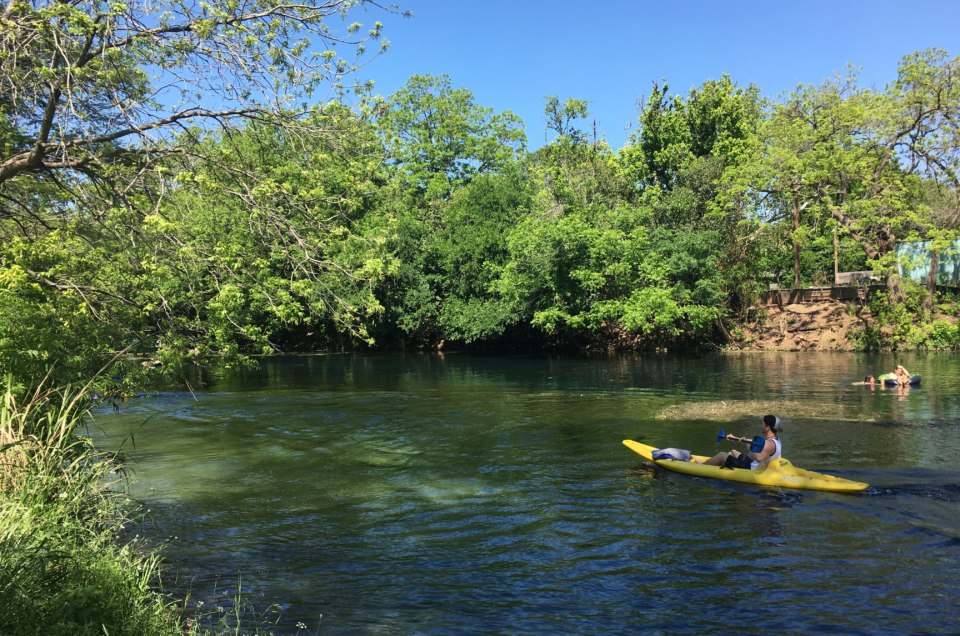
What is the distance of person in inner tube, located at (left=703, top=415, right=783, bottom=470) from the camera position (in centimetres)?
1085

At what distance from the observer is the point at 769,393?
1984cm

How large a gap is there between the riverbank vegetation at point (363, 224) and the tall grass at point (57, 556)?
3cm

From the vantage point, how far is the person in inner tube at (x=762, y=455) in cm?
1085

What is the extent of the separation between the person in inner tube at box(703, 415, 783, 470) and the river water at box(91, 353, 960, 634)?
44cm

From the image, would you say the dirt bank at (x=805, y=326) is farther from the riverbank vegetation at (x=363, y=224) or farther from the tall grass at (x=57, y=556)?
the tall grass at (x=57, y=556)

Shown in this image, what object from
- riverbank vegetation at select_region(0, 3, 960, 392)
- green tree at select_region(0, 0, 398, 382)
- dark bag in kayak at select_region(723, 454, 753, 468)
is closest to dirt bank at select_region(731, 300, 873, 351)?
riverbank vegetation at select_region(0, 3, 960, 392)

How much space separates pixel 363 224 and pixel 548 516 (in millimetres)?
28523

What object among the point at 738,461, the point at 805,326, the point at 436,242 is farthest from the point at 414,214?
the point at 738,461

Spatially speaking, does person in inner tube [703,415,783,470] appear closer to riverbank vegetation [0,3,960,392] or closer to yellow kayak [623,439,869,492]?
yellow kayak [623,439,869,492]

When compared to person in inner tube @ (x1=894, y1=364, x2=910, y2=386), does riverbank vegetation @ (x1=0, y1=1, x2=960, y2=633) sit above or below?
above

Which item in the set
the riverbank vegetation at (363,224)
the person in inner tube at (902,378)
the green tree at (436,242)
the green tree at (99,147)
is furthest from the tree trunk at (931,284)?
the green tree at (99,147)

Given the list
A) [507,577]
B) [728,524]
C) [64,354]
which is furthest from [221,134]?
[728,524]

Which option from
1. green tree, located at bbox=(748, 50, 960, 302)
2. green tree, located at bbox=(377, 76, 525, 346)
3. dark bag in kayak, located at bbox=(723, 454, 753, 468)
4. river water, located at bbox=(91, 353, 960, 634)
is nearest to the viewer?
river water, located at bbox=(91, 353, 960, 634)

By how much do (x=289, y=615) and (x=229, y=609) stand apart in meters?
0.55
